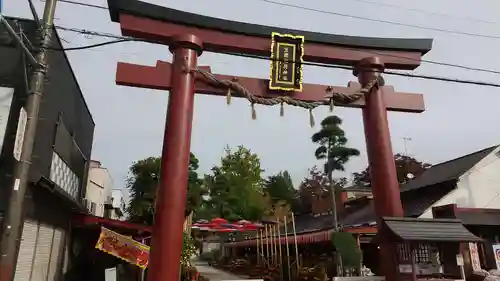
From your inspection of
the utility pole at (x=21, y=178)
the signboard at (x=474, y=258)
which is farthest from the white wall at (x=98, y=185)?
the signboard at (x=474, y=258)

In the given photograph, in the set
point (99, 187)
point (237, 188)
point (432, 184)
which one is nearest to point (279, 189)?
point (237, 188)

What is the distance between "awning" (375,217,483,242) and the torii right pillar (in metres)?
0.41

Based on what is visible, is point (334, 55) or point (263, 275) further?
point (263, 275)

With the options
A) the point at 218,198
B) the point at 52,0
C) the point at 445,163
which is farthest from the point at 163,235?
the point at 218,198

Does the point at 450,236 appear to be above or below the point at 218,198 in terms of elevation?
below

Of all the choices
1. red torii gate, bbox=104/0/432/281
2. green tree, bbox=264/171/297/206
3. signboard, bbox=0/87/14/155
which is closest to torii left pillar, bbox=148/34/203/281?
red torii gate, bbox=104/0/432/281

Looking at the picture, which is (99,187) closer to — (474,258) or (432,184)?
(432,184)

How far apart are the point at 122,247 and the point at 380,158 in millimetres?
8003

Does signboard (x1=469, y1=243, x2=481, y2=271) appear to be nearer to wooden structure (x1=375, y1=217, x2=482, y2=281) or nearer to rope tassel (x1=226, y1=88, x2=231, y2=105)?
wooden structure (x1=375, y1=217, x2=482, y2=281)

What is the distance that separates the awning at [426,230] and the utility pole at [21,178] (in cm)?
738

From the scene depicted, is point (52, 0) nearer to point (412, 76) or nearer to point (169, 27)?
point (169, 27)

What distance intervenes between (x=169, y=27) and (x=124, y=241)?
6478 millimetres

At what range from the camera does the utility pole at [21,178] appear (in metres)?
5.91

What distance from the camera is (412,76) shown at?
883cm
